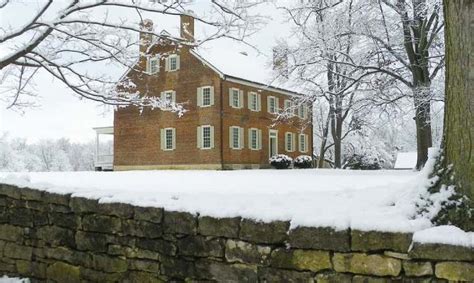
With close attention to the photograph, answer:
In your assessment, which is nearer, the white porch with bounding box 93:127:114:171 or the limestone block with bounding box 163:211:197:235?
the limestone block with bounding box 163:211:197:235

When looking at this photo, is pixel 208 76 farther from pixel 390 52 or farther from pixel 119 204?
pixel 119 204

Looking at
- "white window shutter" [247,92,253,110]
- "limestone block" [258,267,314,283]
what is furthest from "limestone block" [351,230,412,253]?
"white window shutter" [247,92,253,110]

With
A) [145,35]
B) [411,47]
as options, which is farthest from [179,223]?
[411,47]

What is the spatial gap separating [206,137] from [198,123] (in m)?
1.00

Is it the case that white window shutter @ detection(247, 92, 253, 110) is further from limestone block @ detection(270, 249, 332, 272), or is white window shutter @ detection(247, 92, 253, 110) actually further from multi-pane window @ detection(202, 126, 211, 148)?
limestone block @ detection(270, 249, 332, 272)

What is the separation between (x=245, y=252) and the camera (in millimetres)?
4121

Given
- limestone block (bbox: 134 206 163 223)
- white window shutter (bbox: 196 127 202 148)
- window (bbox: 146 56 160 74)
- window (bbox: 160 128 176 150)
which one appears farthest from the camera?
window (bbox: 146 56 160 74)

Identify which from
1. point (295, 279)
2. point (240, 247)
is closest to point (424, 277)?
point (295, 279)

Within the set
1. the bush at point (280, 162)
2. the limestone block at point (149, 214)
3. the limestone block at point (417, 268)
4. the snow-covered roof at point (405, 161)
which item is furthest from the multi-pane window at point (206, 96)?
the limestone block at point (417, 268)

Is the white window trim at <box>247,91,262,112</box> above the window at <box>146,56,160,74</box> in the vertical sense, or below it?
below

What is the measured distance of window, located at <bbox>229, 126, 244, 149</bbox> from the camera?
2850cm

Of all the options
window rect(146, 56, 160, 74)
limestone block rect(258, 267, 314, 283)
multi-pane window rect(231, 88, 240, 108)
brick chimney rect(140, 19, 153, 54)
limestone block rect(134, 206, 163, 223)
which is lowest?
limestone block rect(258, 267, 314, 283)

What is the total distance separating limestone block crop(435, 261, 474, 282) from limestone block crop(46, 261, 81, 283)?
3.90m

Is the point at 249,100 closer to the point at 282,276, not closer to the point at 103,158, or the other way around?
the point at 103,158
